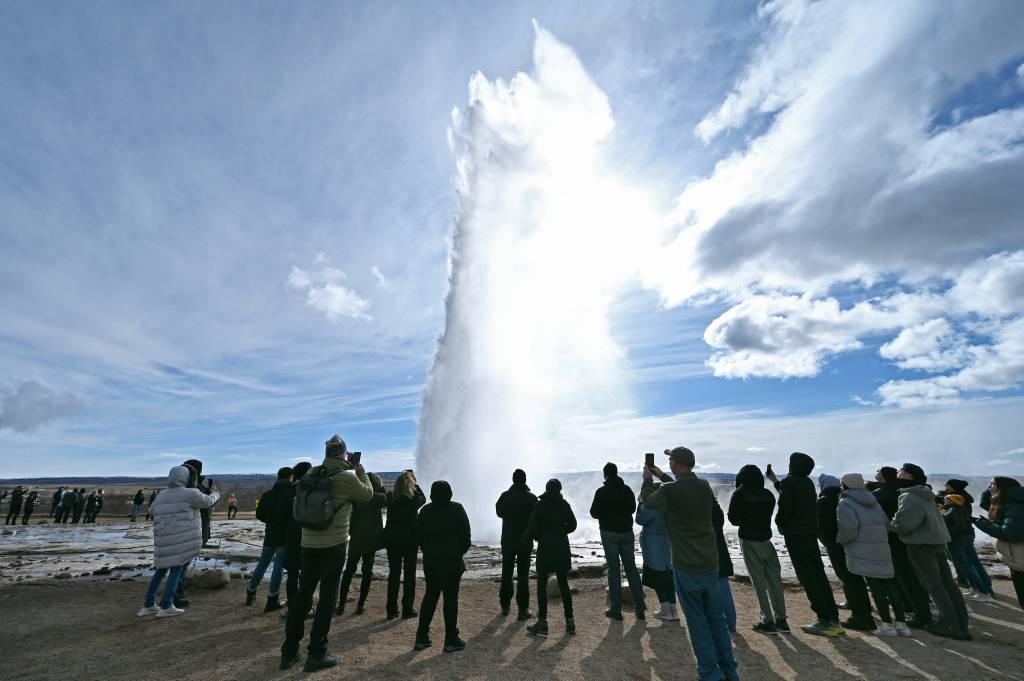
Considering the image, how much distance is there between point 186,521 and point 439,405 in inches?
680

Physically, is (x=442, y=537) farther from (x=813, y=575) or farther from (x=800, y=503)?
(x=813, y=575)

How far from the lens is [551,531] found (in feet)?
24.5

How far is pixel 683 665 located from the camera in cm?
600

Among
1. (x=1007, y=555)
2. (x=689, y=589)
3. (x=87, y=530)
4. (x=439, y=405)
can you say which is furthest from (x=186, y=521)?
(x=87, y=530)

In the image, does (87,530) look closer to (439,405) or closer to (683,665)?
(439,405)

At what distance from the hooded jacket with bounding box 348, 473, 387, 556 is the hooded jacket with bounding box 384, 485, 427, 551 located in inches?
7.9

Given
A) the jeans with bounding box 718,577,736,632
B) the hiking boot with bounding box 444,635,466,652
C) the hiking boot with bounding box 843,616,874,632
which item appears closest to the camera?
the hiking boot with bounding box 444,635,466,652

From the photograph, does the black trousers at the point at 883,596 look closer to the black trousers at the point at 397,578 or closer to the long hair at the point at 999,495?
the long hair at the point at 999,495

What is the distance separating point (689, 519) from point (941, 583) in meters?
4.80

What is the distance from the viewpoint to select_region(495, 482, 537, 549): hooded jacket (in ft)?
26.1

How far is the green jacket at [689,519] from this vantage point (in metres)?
5.18

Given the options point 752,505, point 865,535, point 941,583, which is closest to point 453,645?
point 752,505

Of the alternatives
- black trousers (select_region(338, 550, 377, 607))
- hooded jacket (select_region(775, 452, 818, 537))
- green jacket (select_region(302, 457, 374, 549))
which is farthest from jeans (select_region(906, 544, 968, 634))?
black trousers (select_region(338, 550, 377, 607))

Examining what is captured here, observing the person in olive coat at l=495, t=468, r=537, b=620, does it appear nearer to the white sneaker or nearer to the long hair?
the white sneaker
